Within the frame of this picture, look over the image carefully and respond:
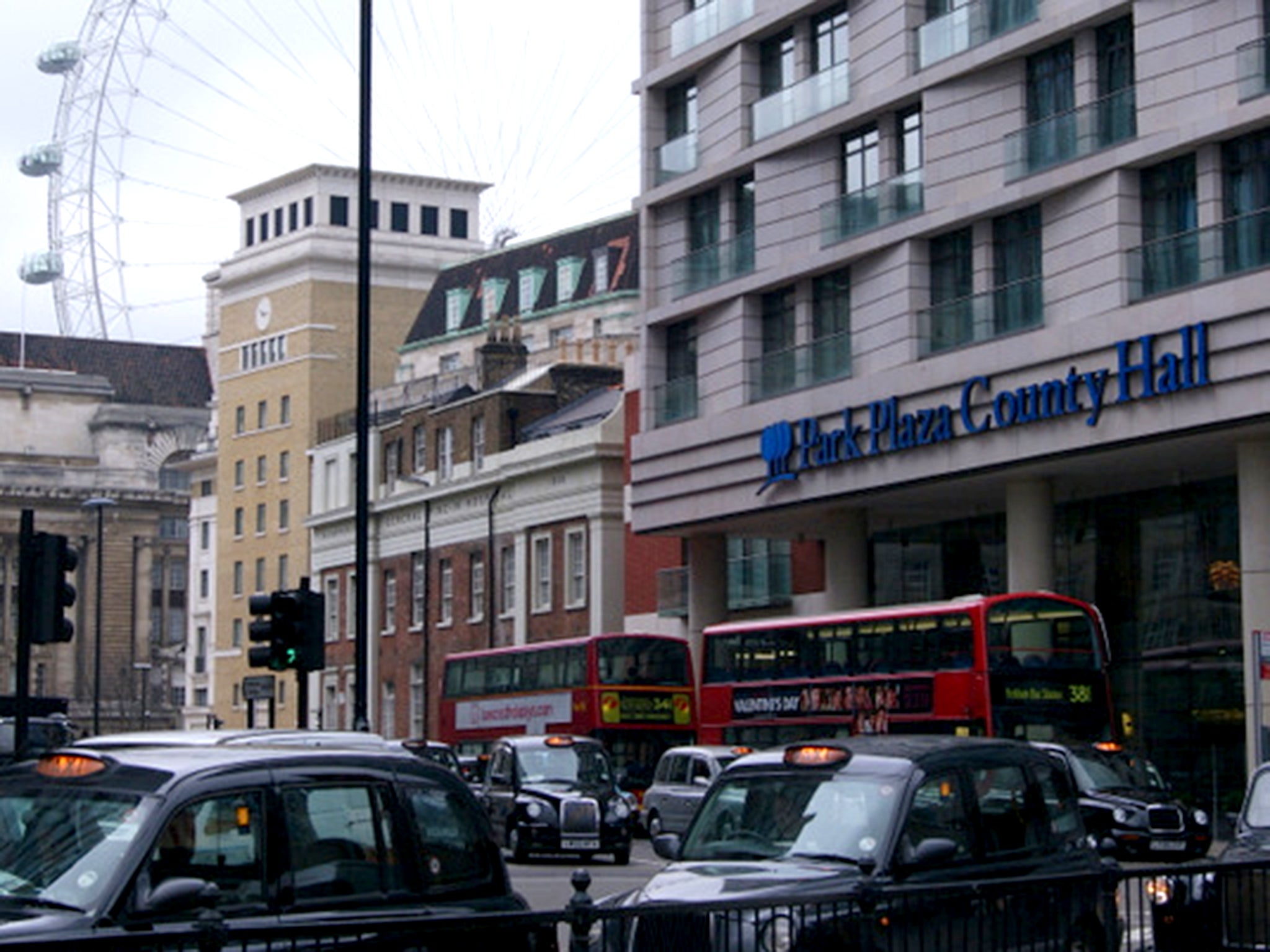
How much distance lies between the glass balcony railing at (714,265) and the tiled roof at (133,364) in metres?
105

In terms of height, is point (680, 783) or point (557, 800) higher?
point (680, 783)

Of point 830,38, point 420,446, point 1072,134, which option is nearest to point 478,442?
point 420,446

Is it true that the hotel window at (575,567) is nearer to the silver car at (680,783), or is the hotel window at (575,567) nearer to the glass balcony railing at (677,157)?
the glass balcony railing at (677,157)

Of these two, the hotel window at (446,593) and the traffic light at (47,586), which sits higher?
the hotel window at (446,593)

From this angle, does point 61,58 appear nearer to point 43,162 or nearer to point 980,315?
point 43,162

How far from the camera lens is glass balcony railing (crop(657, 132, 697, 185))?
180 ft

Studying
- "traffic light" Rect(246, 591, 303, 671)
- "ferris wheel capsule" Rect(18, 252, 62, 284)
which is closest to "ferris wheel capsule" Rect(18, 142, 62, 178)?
"ferris wheel capsule" Rect(18, 252, 62, 284)

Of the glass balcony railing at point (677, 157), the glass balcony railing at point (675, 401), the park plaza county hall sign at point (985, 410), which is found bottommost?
the park plaza county hall sign at point (985, 410)

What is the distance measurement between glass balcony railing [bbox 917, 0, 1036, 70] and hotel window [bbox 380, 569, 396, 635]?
123 ft

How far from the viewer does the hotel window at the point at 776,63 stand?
5172 cm

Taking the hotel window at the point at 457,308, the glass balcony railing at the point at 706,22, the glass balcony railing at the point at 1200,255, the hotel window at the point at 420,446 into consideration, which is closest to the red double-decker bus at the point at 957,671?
the glass balcony railing at the point at 1200,255

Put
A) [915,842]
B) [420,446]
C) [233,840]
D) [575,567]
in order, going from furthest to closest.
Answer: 1. [420,446]
2. [575,567]
3. [915,842]
4. [233,840]

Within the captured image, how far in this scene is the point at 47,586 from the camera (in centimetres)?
1681

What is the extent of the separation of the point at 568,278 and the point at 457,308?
7.60 metres
